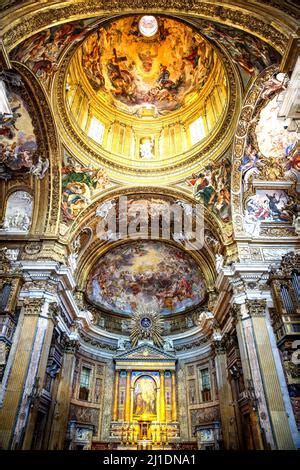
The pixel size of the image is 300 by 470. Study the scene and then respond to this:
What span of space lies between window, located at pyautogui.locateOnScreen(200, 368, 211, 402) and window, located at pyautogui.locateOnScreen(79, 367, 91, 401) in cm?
624

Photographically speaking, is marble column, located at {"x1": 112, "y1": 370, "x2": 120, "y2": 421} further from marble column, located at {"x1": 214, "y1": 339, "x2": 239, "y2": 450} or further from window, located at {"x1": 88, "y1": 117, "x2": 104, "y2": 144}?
window, located at {"x1": 88, "y1": 117, "x2": 104, "y2": 144}

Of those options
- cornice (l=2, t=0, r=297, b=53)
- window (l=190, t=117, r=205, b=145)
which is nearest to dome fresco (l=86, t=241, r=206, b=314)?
window (l=190, t=117, r=205, b=145)

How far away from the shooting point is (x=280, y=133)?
43.5 ft

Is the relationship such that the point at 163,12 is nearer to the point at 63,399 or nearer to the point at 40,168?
the point at 40,168

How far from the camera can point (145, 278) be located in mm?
20250

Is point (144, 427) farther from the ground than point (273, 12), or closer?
closer

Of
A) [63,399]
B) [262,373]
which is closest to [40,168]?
[63,399]

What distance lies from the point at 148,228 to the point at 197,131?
20.6ft

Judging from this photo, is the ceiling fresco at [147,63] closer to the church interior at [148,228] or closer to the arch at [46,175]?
the church interior at [148,228]

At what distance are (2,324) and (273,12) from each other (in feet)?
Answer: 37.8

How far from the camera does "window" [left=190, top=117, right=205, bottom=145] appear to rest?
53.6ft

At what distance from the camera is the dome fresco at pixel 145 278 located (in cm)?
1938

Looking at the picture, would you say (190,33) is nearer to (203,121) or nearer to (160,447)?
(203,121)

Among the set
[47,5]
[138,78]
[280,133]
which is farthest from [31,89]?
[280,133]
